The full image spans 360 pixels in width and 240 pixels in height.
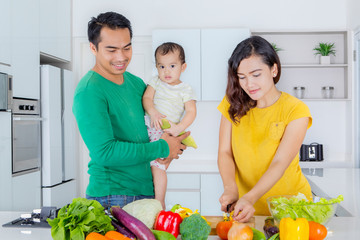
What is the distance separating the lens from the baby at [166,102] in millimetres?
1729

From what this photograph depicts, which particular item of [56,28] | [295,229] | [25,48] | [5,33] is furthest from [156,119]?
[56,28]

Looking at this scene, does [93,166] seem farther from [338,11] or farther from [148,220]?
[338,11]

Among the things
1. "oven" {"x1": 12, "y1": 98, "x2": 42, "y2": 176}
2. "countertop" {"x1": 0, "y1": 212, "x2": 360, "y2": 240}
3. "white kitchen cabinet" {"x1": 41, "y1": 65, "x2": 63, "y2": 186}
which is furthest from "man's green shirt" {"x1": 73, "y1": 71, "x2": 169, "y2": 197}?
"white kitchen cabinet" {"x1": 41, "y1": 65, "x2": 63, "y2": 186}

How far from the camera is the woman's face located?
5.64 ft

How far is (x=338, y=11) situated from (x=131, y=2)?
205 cm

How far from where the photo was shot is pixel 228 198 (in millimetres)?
1590

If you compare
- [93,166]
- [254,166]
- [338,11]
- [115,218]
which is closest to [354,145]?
[338,11]

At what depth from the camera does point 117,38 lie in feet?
5.00

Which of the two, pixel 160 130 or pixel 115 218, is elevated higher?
pixel 160 130

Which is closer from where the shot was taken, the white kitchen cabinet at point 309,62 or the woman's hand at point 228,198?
the woman's hand at point 228,198

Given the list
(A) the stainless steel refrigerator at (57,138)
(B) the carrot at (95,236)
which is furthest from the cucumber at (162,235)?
(A) the stainless steel refrigerator at (57,138)

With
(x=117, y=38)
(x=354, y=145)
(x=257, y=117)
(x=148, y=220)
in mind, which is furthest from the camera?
(x=354, y=145)

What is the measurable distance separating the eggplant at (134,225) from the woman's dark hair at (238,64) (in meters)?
0.88

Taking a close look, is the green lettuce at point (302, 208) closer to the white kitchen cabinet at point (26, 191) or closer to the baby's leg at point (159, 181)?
the baby's leg at point (159, 181)
